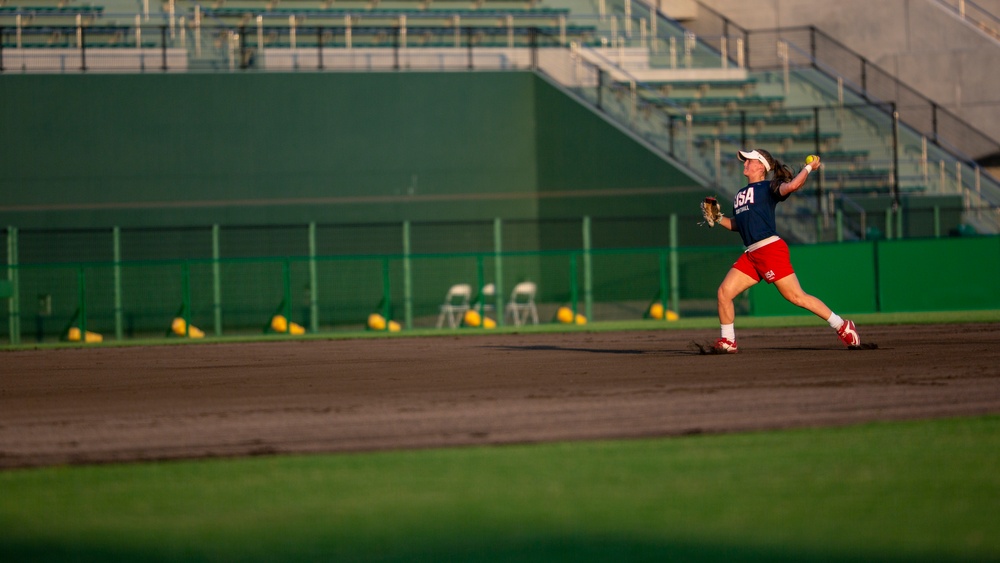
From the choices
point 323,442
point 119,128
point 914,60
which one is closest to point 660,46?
point 914,60

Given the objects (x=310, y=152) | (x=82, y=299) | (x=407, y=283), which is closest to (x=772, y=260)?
(x=407, y=283)

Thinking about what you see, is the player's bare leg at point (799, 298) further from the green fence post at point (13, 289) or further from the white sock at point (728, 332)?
the green fence post at point (13, 289)

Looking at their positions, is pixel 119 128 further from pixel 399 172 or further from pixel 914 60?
pixel 914 60

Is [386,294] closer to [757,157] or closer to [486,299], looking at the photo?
[486,299]

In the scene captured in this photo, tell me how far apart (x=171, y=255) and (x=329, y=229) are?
11.8 ft

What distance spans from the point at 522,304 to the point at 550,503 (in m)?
23.5

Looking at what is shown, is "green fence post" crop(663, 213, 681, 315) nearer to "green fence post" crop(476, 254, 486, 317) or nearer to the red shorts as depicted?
"green fence post" crop(476, 254, 486, 317)

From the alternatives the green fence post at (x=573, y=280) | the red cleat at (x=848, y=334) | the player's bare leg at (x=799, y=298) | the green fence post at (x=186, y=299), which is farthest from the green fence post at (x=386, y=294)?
the red cleat at (x=848, y=334)

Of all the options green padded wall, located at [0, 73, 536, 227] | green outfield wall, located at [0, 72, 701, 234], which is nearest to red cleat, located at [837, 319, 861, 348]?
green outfield wall, located at [0, 72, 701, 234]

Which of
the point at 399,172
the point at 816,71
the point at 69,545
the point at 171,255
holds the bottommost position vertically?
the point at 69,545

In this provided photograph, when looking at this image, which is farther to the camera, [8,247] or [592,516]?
[8,247]

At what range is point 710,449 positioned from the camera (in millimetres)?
6590

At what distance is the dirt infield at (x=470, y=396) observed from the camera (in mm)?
7516

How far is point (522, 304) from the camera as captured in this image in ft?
94.3
